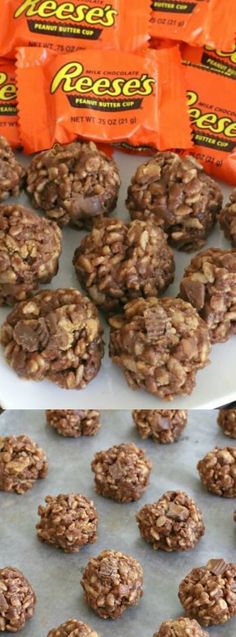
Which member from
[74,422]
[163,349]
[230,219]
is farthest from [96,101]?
[74,422]

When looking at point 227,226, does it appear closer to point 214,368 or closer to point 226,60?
point 214,368

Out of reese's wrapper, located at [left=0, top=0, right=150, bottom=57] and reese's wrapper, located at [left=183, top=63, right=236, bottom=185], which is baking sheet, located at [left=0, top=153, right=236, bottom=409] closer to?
reese's wrapper, located at [left=183, top=63, right=236, bottom=185]

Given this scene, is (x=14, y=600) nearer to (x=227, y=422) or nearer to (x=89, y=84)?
(x=227, y=422)

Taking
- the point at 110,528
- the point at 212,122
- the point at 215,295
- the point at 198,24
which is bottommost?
the point at 110,528

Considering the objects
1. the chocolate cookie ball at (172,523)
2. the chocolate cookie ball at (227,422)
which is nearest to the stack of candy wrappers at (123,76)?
the chocolate cookie ball at (172,523)

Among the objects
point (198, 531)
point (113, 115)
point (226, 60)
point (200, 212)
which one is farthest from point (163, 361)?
point (198, 531)

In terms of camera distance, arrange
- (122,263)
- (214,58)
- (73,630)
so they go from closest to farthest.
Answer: (122,263)
(214,58)
(73,630)
